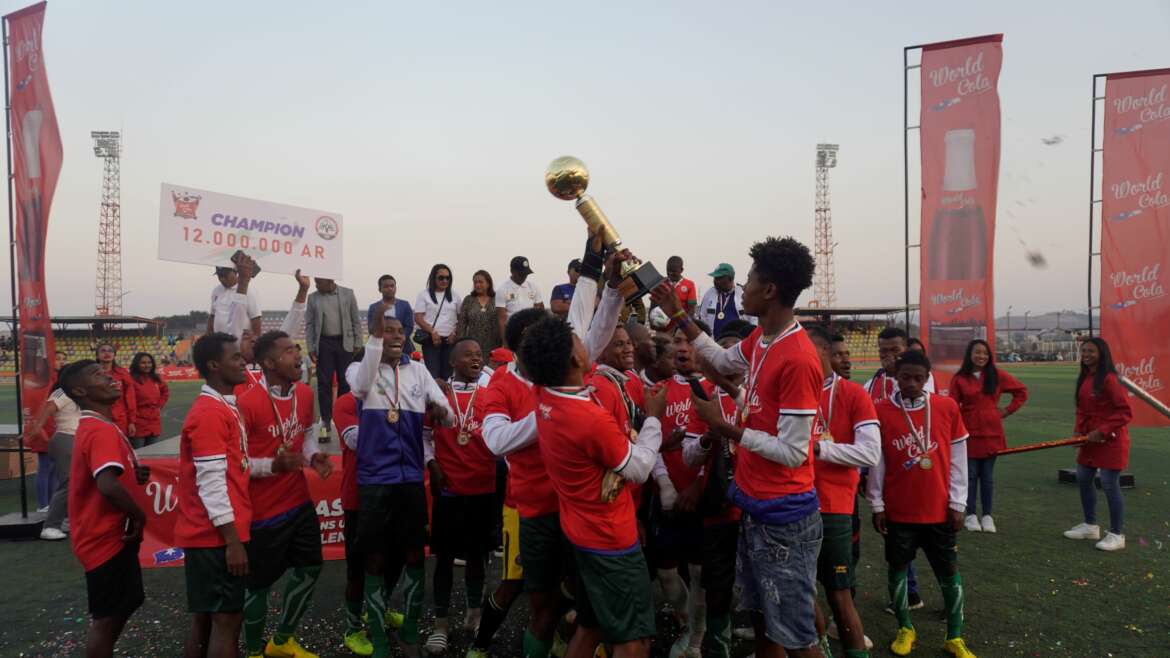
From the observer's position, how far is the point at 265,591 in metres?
4.33

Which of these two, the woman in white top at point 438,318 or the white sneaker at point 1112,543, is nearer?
the white sneaker at point 1112,543

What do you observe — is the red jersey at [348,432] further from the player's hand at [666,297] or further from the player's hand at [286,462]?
the player's hand at [666,297]

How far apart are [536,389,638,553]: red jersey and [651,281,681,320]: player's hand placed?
66 centimetres

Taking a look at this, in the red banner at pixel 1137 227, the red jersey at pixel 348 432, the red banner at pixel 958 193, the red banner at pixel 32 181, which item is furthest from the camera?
the red banner at pixel 958 193

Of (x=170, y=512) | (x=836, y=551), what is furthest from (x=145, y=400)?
(x=836, y=551)

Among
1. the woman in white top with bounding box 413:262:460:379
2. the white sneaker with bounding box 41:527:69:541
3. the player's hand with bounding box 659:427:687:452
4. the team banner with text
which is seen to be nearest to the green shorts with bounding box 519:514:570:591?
the player's hand with bounding box 659:427:687:452

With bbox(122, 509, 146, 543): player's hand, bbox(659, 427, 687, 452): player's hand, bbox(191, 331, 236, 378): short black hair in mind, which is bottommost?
bbox(122, 509, 146, 543): player's hand

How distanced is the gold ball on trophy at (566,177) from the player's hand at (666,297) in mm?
770

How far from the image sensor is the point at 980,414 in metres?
7.53

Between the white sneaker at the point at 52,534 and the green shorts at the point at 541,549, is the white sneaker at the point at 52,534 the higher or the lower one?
the lower one

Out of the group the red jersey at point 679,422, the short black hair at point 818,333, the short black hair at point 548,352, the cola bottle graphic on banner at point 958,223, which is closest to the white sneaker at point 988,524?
the cola bottle graphic on banner at point 958,223

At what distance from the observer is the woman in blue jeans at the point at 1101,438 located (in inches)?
278

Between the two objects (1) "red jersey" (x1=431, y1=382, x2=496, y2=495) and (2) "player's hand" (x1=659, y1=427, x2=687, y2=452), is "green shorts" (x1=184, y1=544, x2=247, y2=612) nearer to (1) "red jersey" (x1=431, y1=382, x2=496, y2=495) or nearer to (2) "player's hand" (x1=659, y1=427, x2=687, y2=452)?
(1) "red jersey" (x1=431, y1=382, x2=496, y2=495)

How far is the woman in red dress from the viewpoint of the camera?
7.46m
